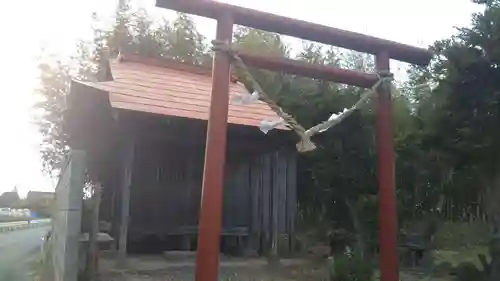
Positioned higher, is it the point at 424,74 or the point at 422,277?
the point at 424,74

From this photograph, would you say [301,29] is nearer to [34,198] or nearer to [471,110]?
[471,110]

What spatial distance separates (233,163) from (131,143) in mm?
1957

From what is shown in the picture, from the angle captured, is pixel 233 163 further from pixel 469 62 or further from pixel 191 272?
pixel 469 62

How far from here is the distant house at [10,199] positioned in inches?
1129

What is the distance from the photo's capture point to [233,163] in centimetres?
845

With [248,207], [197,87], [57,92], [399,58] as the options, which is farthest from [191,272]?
[57,92]

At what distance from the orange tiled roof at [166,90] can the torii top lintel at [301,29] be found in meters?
2.17

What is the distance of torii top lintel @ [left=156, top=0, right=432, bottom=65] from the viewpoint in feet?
8.97

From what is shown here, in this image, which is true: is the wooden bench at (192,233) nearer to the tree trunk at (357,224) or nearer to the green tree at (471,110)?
the tree trunk at (357,224)

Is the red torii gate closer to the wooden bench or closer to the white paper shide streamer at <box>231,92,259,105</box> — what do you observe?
the white paper shide streamer at <box>231,92,259,105</box>

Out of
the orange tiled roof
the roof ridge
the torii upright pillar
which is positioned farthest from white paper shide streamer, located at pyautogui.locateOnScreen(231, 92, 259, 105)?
the roof ridge

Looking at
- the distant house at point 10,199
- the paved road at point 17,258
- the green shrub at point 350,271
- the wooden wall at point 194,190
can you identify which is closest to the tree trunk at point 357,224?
the wooden wall at point 194,190

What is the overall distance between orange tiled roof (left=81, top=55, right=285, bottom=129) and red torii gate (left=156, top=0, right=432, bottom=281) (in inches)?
85.9

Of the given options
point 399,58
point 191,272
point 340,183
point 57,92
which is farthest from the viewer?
point 57,92
